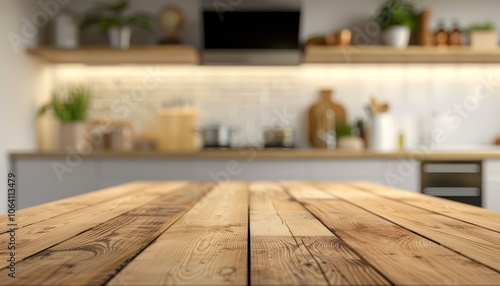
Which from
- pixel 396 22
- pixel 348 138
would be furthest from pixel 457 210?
pixel 396 22

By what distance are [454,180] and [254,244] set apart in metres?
3.12

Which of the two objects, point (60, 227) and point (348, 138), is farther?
point (348, 138)

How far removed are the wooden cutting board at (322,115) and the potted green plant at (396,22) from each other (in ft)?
1.95

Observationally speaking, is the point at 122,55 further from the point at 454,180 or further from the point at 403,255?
the point at 403,255

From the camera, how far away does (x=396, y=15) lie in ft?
13.2

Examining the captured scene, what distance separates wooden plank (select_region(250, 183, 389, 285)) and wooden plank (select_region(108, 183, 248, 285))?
2 cm

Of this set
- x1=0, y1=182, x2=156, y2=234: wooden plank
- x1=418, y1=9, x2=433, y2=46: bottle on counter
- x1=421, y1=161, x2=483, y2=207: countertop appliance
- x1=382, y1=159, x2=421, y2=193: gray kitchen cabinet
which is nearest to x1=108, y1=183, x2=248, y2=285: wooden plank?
x1=0, y1=182, x2=156, y2=234: wooden plank

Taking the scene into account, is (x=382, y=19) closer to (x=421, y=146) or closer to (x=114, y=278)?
(x=421, y=146)

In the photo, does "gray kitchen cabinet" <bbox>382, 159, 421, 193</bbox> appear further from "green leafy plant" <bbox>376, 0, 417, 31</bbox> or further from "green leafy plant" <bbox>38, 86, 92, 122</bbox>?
"green leafy plant" <bbox>38, 86, 92, 122</bbox>

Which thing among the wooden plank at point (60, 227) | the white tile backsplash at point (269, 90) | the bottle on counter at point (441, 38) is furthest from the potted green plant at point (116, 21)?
the wooden plank at point (60, 227)

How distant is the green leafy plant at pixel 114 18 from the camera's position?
4.07 m

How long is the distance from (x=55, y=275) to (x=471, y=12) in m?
4.29

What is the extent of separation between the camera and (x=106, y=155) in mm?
3643

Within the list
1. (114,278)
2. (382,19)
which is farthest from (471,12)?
(114,278)
